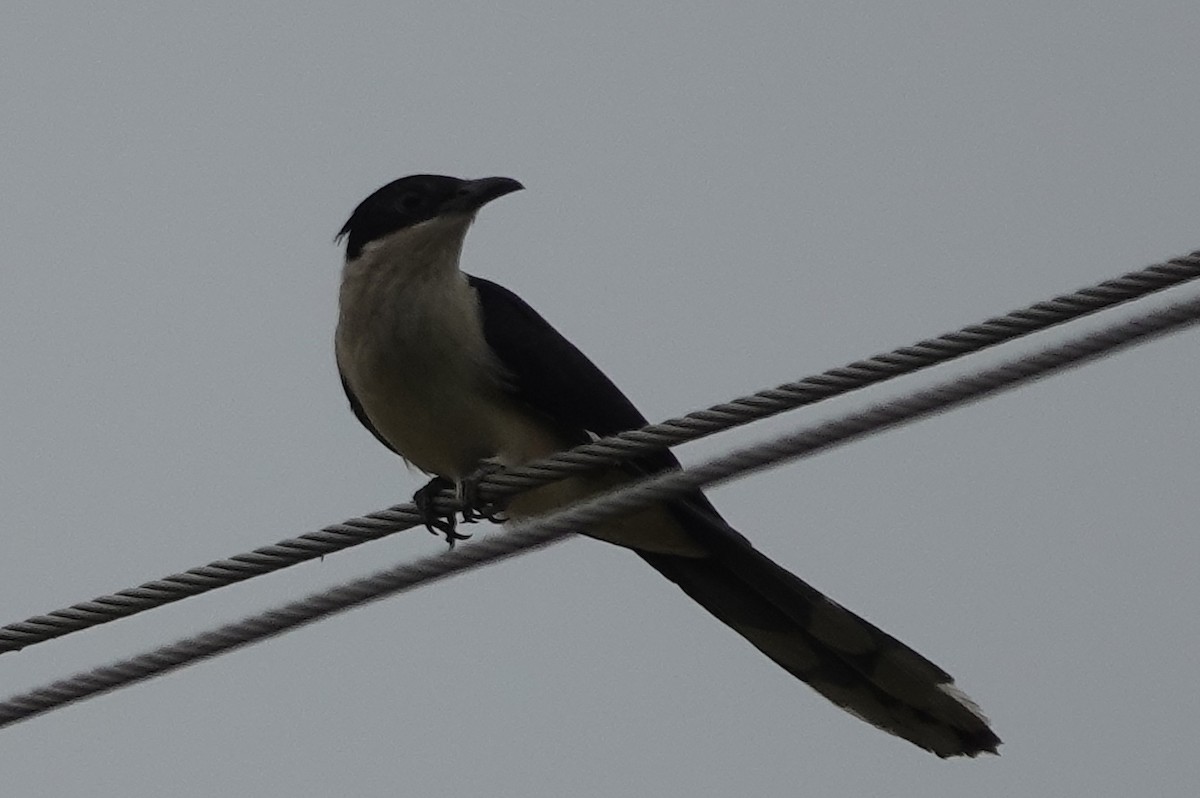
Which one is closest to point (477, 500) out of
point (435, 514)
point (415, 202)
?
point (435, 514)

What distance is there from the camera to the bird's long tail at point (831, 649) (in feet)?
22.6

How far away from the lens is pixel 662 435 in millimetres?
5125

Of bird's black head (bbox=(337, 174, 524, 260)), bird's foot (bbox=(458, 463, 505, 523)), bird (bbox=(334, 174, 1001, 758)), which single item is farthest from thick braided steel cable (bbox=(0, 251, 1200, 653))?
bird's black head (bbox=(337, 174, 524, 260))

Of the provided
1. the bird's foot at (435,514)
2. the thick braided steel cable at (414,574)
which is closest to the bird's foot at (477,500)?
the bird's foot at (435,514)

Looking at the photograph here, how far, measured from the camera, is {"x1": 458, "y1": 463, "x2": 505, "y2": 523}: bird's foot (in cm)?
673

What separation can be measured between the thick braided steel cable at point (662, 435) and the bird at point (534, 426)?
4.18 ft

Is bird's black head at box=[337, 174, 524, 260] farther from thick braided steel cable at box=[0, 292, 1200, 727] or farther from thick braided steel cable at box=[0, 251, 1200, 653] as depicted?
thick braided steel cable at box=[0, 292, 1200, 727]

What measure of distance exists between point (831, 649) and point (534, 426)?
52.1 inches

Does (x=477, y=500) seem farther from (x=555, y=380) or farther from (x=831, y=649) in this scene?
(x=831, y=649)

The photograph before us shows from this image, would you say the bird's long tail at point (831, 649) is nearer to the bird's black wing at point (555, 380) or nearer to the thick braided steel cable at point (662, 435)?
the bird's black wing at point (555, 380)

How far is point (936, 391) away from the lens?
14.5ft

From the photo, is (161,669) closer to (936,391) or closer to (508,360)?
(936,391)

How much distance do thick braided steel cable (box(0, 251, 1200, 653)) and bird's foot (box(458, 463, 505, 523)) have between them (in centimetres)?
75

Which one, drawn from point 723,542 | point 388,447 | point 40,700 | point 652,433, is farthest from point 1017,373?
point 388,447
